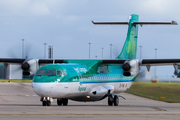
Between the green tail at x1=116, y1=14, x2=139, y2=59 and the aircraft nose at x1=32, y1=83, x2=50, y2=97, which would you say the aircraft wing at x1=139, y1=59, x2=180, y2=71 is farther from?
the aircraft nose at x1=32, y1=83, x2=50, y2=97

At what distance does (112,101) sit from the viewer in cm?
2653

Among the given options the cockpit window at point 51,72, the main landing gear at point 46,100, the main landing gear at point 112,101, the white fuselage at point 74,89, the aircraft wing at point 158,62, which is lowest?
the main landing gear at point 112,101

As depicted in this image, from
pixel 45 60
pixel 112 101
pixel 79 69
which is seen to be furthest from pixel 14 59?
pixel 112 101

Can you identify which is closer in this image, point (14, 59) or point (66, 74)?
point (66, 74)

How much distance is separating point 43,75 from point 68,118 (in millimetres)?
7276

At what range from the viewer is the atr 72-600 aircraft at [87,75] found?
22.1 m

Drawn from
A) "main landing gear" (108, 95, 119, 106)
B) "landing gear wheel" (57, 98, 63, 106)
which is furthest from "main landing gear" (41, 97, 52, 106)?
"main landing gear" (108, 95, 119, 106)

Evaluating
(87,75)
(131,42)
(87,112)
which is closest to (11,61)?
(87,75)

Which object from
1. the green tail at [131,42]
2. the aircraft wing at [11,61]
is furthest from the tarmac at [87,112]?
the green tail at [131,42]

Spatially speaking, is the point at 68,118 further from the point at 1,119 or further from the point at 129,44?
the point at 129,44

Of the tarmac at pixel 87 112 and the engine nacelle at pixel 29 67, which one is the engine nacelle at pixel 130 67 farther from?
the engine nacelle at pixel 29 67

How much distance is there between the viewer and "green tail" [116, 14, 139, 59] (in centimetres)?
3120

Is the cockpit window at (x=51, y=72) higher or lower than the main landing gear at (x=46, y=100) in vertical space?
higher

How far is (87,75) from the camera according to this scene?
84.1 ft
